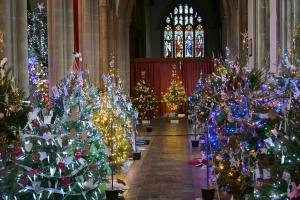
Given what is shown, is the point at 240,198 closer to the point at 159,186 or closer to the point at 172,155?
the point at 159,186

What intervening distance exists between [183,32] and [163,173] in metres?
28.8

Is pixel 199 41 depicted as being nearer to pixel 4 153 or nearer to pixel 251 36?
pixel 251 36

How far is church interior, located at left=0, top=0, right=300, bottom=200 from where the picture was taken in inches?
211

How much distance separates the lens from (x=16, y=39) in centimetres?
952

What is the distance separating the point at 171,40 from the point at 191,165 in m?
27.5

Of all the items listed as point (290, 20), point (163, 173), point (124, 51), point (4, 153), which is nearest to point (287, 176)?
point (4, 153)

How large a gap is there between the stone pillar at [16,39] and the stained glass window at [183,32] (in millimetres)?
28997

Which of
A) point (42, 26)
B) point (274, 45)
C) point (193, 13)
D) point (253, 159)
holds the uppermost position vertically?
point (193, 13)

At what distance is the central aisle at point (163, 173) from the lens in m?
8.73

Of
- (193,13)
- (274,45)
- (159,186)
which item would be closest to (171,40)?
(193,13)

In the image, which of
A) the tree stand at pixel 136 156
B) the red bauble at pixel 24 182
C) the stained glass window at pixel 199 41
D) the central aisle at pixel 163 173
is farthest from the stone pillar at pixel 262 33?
the stained glass window at pixel 199 41

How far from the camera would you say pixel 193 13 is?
38594 mm

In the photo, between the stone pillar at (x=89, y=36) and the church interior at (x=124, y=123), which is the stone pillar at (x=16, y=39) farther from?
the stone pillar at (x=89, y=36)

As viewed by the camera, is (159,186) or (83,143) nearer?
(83,143)
